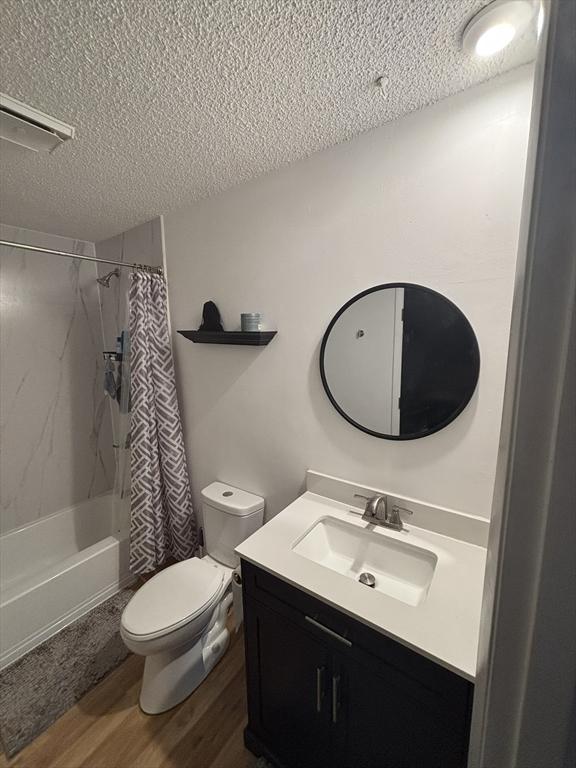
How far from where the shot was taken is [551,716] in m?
0.32

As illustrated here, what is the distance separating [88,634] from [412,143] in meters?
2.85

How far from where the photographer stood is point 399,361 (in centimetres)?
124

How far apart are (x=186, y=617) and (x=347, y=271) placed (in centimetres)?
163

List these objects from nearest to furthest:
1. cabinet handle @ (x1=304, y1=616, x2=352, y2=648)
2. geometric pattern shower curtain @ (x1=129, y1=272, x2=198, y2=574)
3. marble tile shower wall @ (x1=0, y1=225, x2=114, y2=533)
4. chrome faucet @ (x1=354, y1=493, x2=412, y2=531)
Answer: cabinet handle @ (x1=304, y1=616, x2=352, y2=648) → chrome faucet @ (x1=354, y1=493, x2=412, y2=531) → geometric pattern shower curtain @ (x1=129, y1=272, x2=198, y2=574) → marble tile shower wall @ (x1=0, y1=225, x2=114, y2=533)

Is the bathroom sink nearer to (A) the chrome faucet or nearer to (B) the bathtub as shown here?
(A) the chrome faucet

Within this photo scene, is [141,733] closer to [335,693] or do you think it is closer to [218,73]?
[335,693]

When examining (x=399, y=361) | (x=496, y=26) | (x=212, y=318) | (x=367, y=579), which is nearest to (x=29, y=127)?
(x=212, y=318)

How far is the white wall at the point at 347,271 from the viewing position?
3.38ft

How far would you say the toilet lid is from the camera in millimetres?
1289

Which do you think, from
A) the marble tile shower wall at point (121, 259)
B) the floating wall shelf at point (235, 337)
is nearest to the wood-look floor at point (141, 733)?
the marble tile shower wall at point (121, 259)

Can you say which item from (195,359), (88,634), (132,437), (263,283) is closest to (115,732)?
(88,634)

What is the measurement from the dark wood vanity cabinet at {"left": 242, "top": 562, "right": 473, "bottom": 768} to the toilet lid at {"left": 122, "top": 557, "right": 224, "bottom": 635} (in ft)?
1.12

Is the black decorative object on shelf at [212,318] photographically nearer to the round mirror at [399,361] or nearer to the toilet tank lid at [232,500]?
the round mirror at [399,361]

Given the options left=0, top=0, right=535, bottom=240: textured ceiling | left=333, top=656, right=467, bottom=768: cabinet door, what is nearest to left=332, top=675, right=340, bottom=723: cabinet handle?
left=333, top=656, right=467, bottom=768: cabinet door
